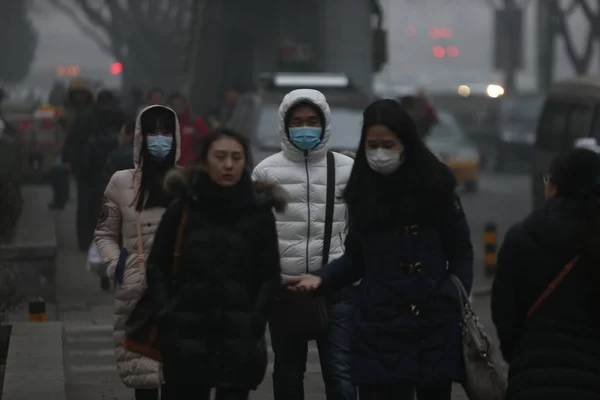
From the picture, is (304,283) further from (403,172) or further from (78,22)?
(78,22)

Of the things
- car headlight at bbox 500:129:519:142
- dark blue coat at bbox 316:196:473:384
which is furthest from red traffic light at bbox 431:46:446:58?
dark blue coat at bbox 316:196:473:384

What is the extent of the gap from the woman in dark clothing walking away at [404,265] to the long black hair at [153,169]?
1.45 metres

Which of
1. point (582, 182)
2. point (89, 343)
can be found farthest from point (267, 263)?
point (89, 343)

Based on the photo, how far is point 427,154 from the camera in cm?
635

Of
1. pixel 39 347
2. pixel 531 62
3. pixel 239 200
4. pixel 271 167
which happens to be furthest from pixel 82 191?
pixel 531 62

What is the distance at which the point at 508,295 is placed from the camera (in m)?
5.73

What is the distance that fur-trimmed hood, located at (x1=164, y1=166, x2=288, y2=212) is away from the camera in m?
6.30

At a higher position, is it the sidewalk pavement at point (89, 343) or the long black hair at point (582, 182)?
the long black hair at point (582, 182)

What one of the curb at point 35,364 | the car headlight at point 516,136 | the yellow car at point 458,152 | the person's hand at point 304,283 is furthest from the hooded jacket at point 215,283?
the car headlight at point 516,136

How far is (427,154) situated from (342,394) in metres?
1.57

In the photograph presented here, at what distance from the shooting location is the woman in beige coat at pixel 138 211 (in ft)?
24.5

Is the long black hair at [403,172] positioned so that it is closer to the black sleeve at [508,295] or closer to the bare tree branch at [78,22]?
the black sleeve at [508,295]

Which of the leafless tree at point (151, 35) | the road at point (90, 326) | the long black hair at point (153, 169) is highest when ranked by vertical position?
the leafless tree at point (151, 35)

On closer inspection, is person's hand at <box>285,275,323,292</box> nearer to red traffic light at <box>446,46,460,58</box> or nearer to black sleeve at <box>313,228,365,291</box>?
black sleeve at <box>313,228,365,291</box>
